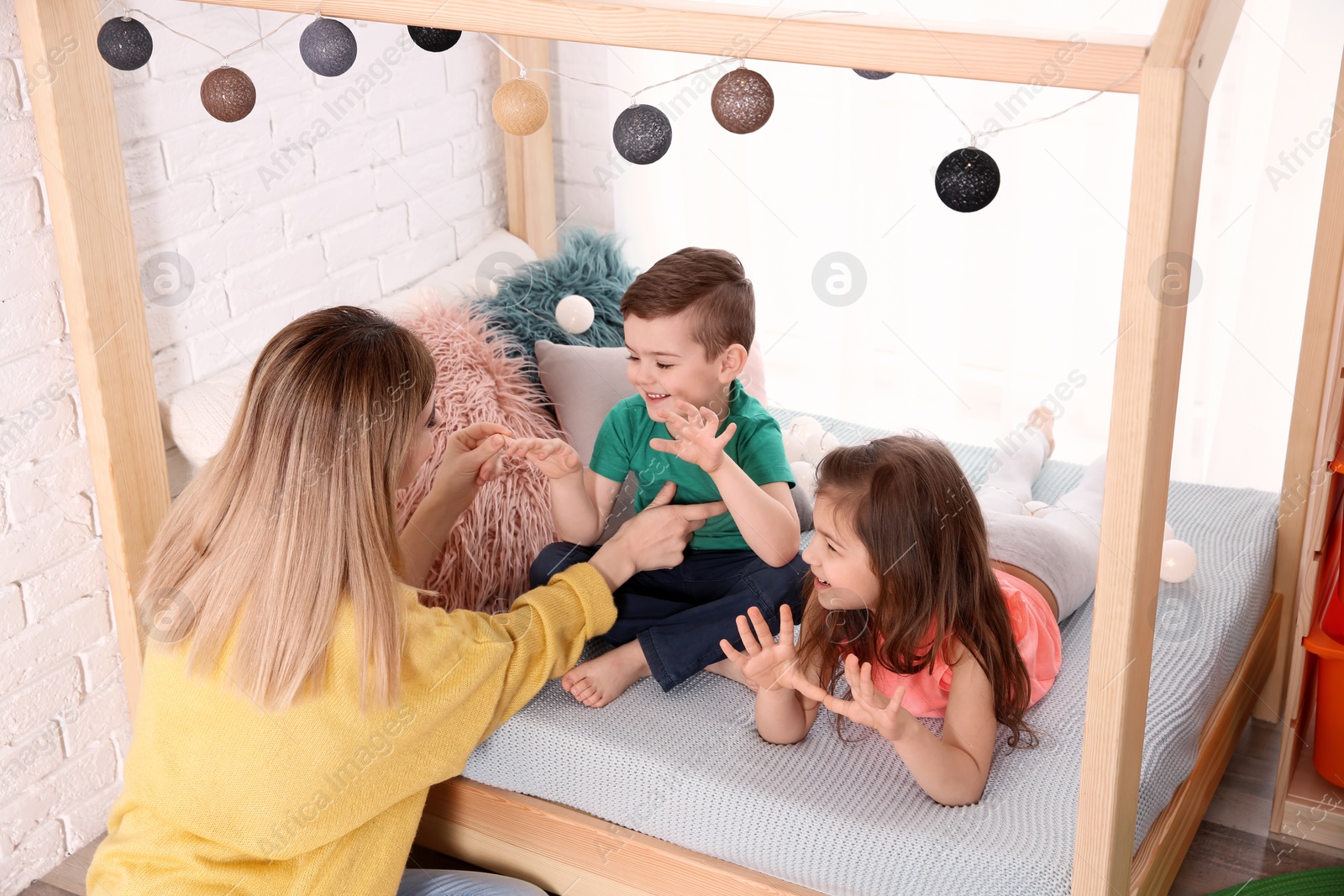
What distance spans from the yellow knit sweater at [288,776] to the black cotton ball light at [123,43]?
59 centimetres

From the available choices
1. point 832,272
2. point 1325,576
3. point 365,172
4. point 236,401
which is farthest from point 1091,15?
point 236,401

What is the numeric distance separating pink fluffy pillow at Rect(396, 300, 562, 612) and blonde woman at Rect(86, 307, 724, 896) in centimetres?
36

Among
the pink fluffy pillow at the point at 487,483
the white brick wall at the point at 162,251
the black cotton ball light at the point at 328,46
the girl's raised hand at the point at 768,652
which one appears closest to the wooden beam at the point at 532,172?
the white brick wall at the point at 162,251

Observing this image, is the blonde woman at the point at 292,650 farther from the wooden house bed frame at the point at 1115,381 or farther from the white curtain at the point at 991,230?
the white curtain at the point at 991,230

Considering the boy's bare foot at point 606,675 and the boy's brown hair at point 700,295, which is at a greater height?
the boy's brown hair at point 700,295

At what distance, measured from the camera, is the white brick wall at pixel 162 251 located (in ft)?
4.43

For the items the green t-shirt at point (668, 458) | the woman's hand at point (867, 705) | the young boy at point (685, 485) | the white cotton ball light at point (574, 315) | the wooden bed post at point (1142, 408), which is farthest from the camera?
the white cotton ball light at point (574, 315)

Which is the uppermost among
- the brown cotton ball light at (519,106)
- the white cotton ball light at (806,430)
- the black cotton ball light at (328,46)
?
the black cotton ball light at (328,46)

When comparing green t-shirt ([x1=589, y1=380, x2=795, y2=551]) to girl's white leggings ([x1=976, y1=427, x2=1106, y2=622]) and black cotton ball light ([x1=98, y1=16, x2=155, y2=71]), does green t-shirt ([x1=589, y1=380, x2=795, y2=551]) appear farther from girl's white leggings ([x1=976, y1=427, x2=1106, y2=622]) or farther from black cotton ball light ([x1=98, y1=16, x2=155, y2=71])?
black cotton ball light ([x1=98, y1=16, x2=155, y2=71])

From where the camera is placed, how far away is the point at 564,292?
6.23 feet

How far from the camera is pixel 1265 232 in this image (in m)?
1.84

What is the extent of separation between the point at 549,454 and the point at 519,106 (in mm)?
410

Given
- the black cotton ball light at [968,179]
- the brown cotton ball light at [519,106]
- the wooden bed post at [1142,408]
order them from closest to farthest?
the wooden bed post at [1142,408] < the black cotton ball light at [968,179] < the brown cotton ball light at [519,106]

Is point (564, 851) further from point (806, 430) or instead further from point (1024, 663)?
point (806, 430)
